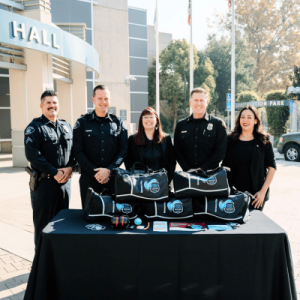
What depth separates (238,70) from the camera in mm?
47469

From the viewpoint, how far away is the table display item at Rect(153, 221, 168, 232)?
2.60 meters

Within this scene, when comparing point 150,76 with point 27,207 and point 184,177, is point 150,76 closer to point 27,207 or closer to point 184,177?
point 27,207

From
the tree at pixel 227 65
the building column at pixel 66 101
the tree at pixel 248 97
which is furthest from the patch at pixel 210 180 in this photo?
the tree at pixel 227 65

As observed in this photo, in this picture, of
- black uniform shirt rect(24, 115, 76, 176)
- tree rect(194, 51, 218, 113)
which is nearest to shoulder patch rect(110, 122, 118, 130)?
black uniform shirt rect(24, 115, 76, 176)

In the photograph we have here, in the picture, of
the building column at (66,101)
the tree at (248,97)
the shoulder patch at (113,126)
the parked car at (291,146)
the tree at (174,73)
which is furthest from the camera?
the tree at (174,73)

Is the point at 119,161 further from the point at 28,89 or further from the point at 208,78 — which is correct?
the point at 208,78

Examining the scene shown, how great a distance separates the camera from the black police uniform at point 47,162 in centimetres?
347

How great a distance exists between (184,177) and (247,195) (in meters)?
0.63

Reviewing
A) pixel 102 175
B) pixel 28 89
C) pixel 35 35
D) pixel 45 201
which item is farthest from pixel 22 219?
pixel 28 89

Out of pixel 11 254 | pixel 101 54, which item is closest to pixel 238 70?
pixel 101 54

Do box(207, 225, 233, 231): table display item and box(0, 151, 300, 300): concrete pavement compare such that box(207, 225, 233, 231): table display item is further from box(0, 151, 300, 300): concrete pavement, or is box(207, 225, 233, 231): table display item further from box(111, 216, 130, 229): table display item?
box(0, 151, 300, 300): concrete pavement

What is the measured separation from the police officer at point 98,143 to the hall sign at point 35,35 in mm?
7134

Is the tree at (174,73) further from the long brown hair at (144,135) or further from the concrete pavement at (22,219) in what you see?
the long brown hair at (144,135)

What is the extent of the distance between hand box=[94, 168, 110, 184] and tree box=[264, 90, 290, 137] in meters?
20.1
